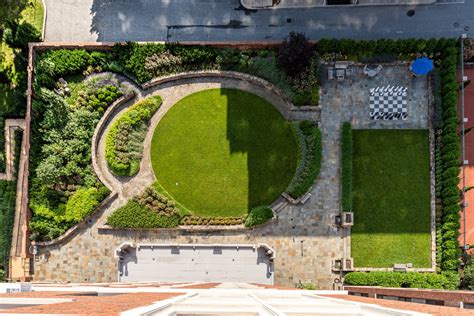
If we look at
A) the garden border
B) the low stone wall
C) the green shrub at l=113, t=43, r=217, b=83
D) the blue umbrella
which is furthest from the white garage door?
the blue umbrella

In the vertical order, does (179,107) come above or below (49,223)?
above

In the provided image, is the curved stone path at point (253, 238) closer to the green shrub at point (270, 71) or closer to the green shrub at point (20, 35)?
the green shrub at point (270, 71)

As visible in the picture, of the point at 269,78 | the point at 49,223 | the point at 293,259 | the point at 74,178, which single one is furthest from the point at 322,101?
the point at 49,223

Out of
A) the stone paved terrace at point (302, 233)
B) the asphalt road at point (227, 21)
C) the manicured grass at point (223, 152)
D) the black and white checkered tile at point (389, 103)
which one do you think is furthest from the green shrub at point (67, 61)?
the black and white checkered tile at point (389, 103)

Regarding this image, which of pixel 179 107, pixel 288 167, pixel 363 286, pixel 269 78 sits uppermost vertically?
pixel 269 78

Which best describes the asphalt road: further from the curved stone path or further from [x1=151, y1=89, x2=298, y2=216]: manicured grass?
the curved stone path

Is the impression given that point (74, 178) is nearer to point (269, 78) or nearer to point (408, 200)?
point (269, 78)

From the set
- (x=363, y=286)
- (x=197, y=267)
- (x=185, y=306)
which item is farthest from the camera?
(x=197, y=267)
